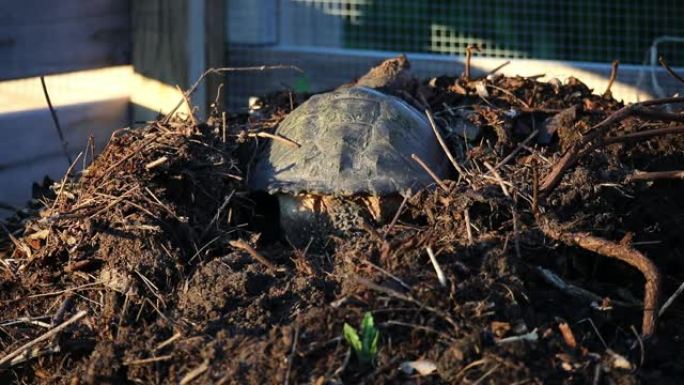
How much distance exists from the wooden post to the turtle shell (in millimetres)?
1788

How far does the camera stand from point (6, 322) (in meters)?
3.07

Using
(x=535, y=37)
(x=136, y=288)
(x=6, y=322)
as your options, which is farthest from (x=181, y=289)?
(x=535, y=37)

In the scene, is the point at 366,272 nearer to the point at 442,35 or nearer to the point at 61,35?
the point at 61,35

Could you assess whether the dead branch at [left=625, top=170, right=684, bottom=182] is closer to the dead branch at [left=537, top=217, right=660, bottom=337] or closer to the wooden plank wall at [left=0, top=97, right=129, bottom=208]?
the dead branch at [left=537, top=217, right=660, bottom=337]

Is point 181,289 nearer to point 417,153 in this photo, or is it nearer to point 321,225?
point 321,225

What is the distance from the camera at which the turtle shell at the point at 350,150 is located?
3.53 m

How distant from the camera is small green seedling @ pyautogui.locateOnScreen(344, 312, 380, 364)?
2596 millimetres

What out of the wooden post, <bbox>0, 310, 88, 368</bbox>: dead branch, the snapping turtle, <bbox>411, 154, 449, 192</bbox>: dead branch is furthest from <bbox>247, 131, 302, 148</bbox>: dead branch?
the wooden post

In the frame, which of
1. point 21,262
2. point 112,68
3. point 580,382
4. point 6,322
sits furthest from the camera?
point 112,68

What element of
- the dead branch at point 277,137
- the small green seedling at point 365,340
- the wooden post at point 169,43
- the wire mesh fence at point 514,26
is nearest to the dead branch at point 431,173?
the dead branch at point 277,137

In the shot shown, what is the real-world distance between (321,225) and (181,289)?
2.24ft

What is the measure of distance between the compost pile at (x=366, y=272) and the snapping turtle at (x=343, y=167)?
0.09m

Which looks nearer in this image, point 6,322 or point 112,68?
point 6,322

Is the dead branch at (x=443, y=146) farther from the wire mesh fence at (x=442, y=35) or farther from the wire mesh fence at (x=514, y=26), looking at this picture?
the wire mesh fence at (x=514, y=26)
